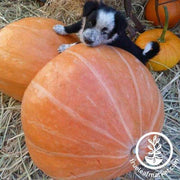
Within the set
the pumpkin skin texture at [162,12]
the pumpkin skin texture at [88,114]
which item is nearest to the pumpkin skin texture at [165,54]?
the pumpkin skin texture at [162,12]

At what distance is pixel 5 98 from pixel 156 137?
2.81ft

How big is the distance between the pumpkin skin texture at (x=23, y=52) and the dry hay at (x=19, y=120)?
188 millimetres

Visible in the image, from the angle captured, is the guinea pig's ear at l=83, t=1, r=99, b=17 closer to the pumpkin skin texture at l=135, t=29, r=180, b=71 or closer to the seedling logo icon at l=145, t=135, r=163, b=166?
the pumpkin skin texture at l=135, t=29, r=180, b=71

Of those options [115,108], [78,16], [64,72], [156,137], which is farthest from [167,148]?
[78,16]

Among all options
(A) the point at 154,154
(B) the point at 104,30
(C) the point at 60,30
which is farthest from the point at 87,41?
(A) the point at 154,154

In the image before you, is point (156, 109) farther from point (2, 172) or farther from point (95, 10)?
point (2, 172)

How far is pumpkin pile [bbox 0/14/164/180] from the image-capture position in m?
0.96

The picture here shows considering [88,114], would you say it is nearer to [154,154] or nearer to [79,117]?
[79,117]

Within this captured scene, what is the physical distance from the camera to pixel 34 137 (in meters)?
1.04

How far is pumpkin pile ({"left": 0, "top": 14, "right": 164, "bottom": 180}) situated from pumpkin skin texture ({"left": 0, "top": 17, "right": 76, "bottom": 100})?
0.59 feet

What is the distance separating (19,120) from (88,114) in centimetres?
61

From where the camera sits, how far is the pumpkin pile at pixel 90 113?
0.96 meters

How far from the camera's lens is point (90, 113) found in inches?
37.9

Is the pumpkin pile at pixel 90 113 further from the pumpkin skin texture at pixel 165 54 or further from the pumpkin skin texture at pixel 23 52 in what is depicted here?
the pumpkin skin texture at pixel 165 54
